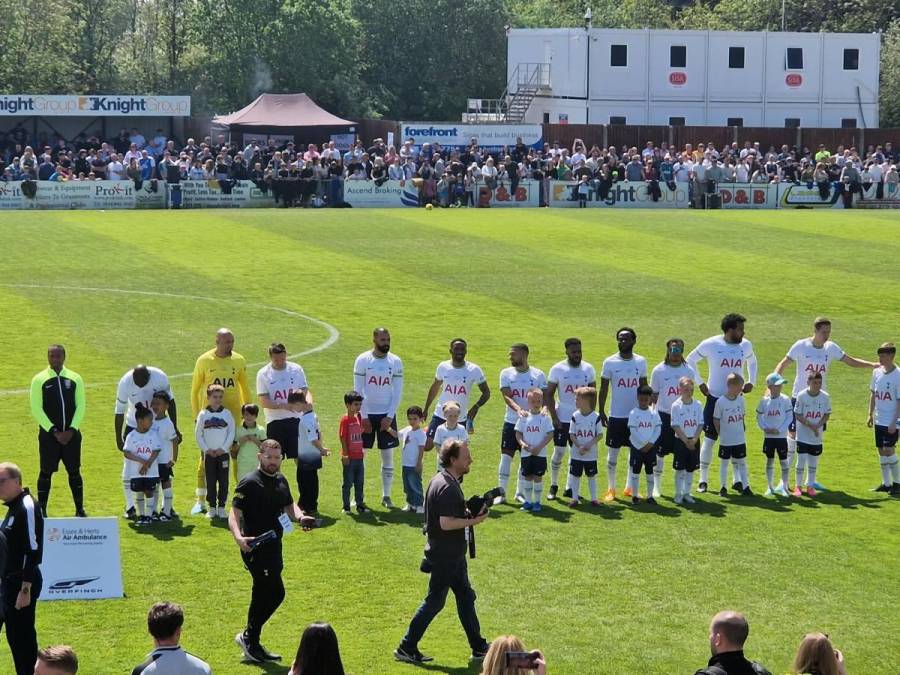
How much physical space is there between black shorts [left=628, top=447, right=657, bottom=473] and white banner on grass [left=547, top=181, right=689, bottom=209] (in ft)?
116

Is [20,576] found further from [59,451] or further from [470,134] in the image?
[470,134]

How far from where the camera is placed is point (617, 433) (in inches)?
696

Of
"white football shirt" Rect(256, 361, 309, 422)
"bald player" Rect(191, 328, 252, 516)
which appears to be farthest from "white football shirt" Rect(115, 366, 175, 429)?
"white football shirt" Rect(256, 361, 309, 422)

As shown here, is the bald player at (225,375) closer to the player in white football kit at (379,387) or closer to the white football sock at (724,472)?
the player in white football kit at (379,387)

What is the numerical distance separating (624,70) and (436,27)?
21.7 metres

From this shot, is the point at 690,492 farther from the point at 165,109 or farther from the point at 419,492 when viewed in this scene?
the point at 165,109

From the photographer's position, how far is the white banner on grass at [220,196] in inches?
1938

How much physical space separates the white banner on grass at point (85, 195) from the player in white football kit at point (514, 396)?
33353 mm

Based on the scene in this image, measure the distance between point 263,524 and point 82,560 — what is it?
239cm

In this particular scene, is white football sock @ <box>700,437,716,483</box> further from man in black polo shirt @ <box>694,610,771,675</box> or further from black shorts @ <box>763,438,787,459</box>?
man in black polo shirt @ <box>694,610,771,675</box>

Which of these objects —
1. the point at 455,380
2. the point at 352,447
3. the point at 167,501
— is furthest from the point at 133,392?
the point at 455,380

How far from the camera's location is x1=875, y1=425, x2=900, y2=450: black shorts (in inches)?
704

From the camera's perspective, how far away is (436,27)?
8775cm

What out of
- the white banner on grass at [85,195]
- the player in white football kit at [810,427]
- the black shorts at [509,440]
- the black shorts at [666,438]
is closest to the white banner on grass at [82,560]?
the black shorts at [509,440]
